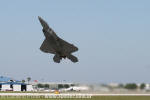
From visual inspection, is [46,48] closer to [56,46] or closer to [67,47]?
[56,46]

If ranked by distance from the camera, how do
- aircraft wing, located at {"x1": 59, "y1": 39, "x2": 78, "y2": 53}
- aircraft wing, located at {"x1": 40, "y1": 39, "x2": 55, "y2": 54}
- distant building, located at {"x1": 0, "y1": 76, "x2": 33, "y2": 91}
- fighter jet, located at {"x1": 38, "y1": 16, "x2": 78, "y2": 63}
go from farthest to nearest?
distant building, located at {"x1": 0, "y1": 76, "x2": 33, "y2": 91}, aircraft wing, located at {"x1": 40, "y1": 39, "x2": 55, "y2": 54}, fighter jet, located at {"x1": 38, "y1": 16, "x2": 78, "y2": 63}, aircraft wing, located at {"x1": 59, "y1": 39, "x2": 78, "y2": 53}

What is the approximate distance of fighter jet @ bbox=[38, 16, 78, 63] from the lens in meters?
47.5

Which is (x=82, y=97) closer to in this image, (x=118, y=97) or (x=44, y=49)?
(x=118, y=97)

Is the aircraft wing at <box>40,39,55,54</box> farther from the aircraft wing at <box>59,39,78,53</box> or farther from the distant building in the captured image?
the distant building

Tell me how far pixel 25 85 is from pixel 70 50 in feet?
317

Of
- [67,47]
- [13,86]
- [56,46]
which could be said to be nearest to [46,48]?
[56,46]

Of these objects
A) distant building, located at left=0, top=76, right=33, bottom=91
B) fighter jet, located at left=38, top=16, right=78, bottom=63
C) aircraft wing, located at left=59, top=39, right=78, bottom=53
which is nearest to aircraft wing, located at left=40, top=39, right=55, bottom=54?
fighter jet, located at left=38, top=16, right=78, bottom=63

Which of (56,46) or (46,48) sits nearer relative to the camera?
(56,46)

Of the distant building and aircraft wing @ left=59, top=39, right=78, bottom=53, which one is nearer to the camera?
aircraft wing @ left=59, top=39, right=78, bottom=53

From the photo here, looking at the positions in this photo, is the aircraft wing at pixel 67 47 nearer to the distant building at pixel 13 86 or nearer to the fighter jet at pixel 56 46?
the fighter jet at pixel 56 46

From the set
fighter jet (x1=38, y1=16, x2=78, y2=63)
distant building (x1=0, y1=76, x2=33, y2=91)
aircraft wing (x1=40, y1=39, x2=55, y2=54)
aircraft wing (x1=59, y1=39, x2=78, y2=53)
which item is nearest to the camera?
aircraft wing (x1=59, y1=39, x2=78, y2=53)

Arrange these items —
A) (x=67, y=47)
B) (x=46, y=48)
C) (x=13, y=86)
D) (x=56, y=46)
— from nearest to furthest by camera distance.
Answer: (x=67, y=47) < (x=56, y=46) < (x=46, y=48) < (x=13, y=86)

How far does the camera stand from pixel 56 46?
4794 centimetres

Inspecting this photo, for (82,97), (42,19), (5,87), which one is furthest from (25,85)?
(42,19)
